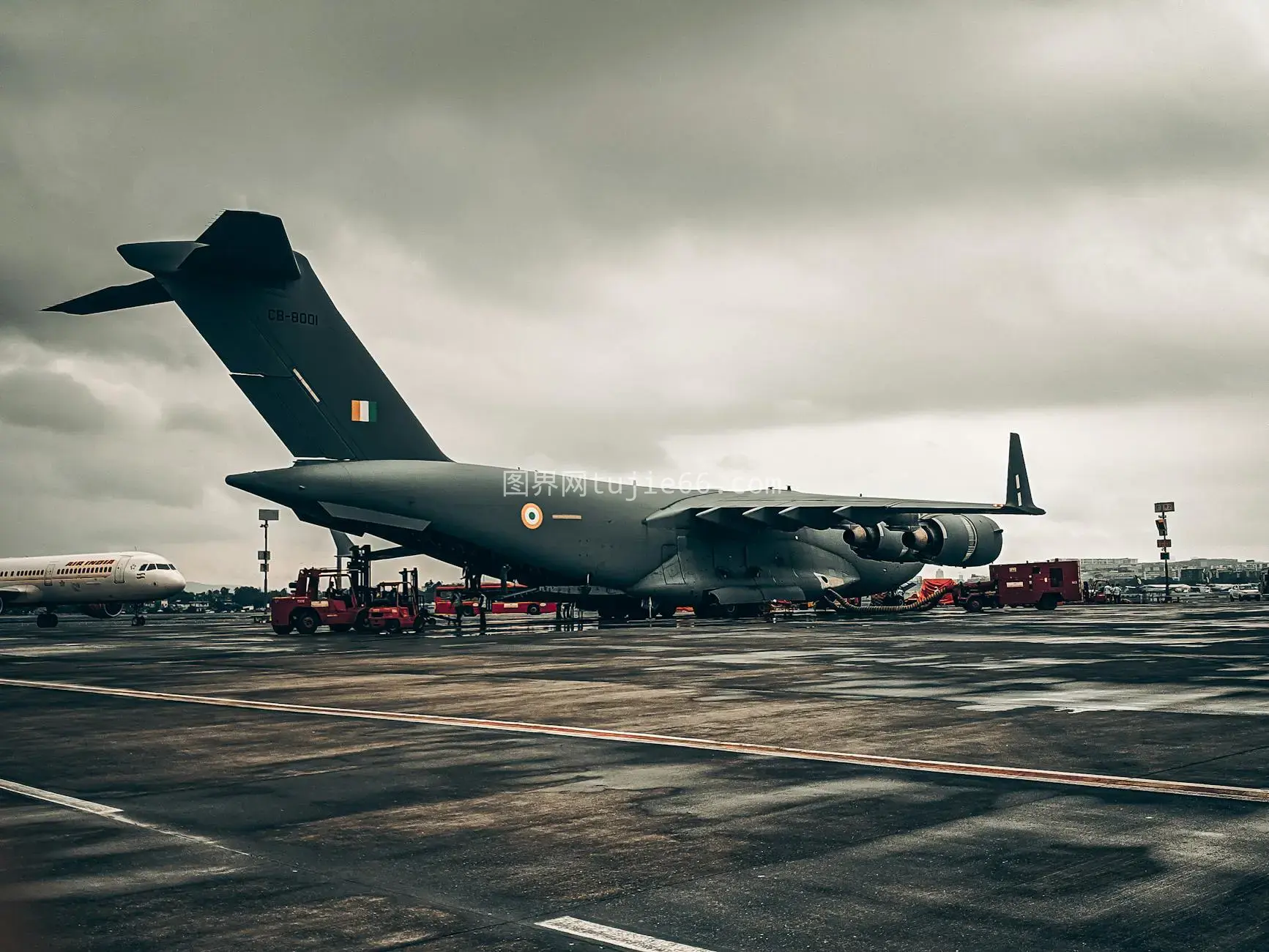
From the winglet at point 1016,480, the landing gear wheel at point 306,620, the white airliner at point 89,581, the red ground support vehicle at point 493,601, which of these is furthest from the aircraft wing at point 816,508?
the white airliner at point 89,581

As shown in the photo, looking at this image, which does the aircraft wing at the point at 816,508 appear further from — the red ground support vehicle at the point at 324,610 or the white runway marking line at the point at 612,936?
the white runway marking line at the point at 612,936

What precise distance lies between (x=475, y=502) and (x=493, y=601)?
740 centimetres

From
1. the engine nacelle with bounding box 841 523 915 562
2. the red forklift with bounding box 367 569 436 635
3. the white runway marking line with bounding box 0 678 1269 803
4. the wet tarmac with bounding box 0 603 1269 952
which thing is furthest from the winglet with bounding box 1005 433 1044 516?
the white runway marking line with bounding box 0 678 1269 803

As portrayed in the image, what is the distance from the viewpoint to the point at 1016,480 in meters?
46.4

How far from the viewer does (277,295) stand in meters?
34.3

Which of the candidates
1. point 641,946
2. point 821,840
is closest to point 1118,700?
point 821,840

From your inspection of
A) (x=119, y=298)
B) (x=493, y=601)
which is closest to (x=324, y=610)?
(x=493, y=601)

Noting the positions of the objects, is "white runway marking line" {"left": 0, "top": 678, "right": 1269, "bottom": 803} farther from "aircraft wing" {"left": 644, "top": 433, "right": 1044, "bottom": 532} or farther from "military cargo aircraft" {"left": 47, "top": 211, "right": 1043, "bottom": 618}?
"aircraft wing" {"left": 644, "top": 433, "right": 1044, "bottom": 532}

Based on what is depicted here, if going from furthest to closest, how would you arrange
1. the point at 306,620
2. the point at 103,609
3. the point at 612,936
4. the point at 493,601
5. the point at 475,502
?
the point at 103,609, the point at 493,601, the point at 306,620, the point at 475,502, the point at 612,936

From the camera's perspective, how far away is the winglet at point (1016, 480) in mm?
46156

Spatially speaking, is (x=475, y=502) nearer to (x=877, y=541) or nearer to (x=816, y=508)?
(x=816, y=508)

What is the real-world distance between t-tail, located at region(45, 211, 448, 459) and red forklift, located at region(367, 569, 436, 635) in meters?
6.57

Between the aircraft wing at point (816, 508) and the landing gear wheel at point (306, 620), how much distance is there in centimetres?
1317

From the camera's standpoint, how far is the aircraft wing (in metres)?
43.6
